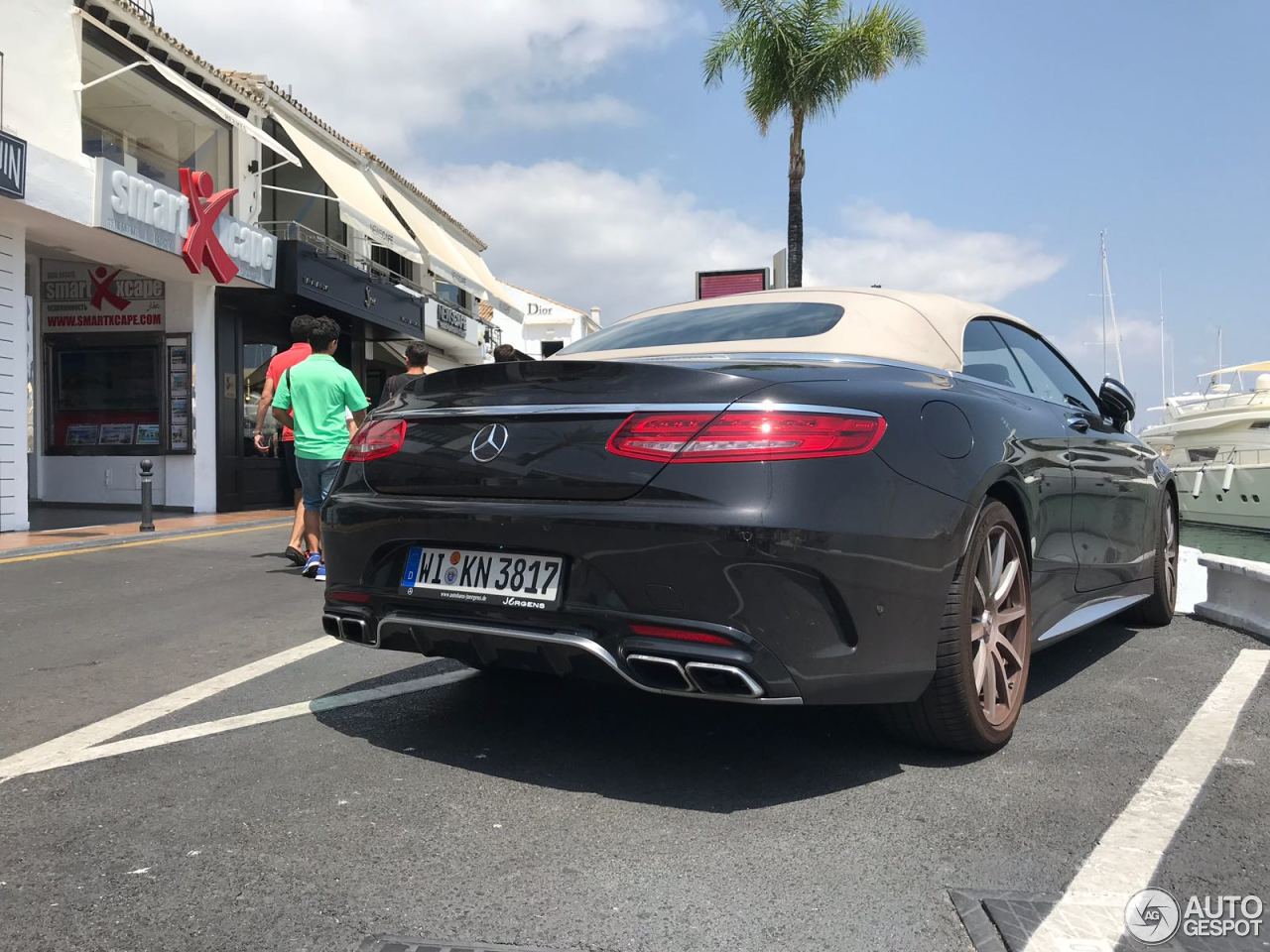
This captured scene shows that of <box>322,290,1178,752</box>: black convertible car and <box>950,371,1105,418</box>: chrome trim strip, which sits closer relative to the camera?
<box>322,290,1178,752</box>: black convertible car

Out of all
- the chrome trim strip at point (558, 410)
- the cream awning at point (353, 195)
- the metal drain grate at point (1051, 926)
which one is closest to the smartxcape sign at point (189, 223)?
the cream awning at point (353, 195)

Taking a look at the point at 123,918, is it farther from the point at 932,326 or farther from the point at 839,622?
the point at 932,326

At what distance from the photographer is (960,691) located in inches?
115

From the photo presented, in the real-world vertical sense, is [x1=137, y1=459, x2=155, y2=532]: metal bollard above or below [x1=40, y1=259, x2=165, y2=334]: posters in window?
below

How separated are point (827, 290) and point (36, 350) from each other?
16277 mm

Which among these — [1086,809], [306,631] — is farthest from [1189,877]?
[306,631]

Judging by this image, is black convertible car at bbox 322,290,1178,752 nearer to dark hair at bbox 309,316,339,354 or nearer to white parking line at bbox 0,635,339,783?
white parking line at bbox 0,635,339,783

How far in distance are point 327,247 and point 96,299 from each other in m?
3.99

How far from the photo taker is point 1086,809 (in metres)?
2.71

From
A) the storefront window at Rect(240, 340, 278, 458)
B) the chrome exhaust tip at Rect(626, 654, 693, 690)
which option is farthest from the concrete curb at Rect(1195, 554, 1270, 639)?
the storefront window at Rect(240, 340, 278, 458)

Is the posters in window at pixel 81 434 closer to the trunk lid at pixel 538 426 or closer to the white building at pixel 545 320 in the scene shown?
the trunk lid at pixel 538 426

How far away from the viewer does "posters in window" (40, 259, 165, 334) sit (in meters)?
16.2

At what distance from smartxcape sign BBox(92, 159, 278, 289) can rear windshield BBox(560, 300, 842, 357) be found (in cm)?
1077

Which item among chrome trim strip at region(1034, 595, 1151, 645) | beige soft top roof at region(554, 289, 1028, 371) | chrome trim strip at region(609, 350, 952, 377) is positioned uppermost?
beige soft top roof at region(554, 289, 1028, 371)
